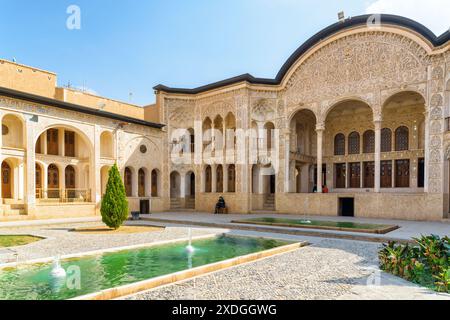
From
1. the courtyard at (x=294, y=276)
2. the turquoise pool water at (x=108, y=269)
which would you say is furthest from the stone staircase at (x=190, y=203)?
the turquoise pool water at (x=108, y=269)

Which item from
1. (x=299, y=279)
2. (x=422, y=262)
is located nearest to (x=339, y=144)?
(x=422, y=262)

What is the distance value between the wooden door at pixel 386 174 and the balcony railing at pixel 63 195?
2094 cm

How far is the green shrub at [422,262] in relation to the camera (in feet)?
19.4

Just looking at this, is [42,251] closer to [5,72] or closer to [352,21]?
[5,72]

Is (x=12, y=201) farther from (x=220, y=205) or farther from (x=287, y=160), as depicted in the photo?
(x=287, y=160)

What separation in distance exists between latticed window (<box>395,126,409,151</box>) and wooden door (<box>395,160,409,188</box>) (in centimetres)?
103

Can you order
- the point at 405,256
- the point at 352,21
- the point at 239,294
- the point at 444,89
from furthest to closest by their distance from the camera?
the point at 352,21 → the point at 444,89 → the point at 405,256 → the point at 239,294

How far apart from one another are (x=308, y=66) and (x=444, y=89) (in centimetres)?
793

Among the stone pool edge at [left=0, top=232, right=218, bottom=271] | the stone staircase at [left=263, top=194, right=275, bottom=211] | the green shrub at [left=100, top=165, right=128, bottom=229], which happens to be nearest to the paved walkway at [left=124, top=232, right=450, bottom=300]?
the stone pool edge at [left=0, top=232, right=218, bottom=271]

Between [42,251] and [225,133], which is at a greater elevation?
[225,133]

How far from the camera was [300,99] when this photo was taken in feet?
67.0

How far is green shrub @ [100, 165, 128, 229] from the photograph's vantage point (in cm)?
1313

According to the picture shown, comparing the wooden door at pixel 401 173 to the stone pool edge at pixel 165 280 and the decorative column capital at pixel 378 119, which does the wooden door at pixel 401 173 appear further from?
the stone pool edge at pixel 165 280

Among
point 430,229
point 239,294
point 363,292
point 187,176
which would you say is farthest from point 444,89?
point 187,176
